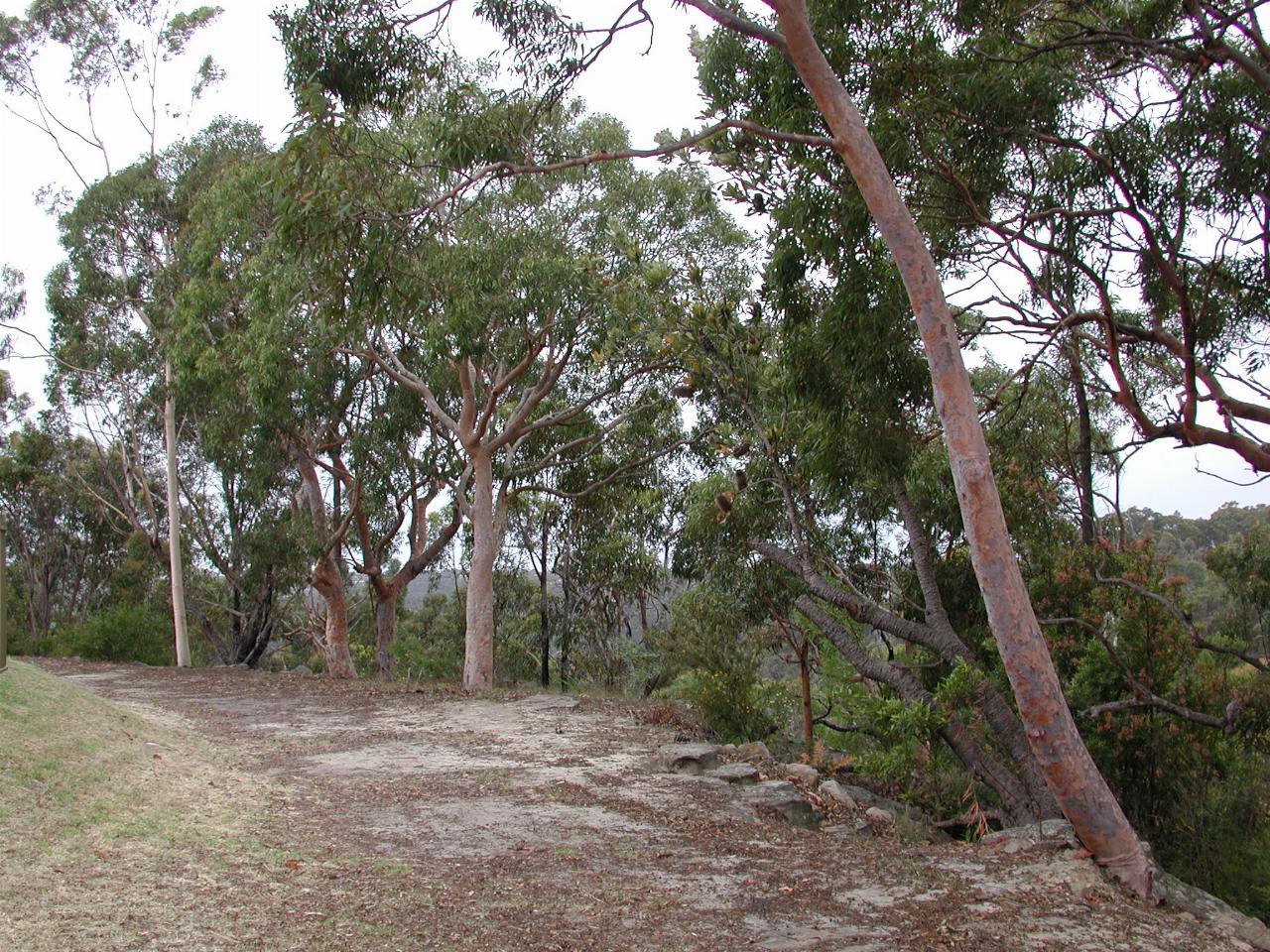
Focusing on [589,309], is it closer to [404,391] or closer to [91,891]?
[404,391]

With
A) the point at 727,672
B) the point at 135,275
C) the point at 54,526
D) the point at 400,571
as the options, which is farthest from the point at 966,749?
the point at 54,526

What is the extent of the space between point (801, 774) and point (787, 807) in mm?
952

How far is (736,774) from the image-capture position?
25.2ft

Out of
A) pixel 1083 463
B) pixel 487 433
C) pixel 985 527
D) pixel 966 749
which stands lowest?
pixel 966 749

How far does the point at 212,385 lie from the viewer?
1783 cm

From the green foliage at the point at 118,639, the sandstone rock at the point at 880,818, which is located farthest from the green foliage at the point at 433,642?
the sandstone rock at the point at 880,818

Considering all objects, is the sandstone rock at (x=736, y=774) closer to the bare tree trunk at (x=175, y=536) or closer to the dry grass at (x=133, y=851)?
the dry grass at (x=133, y=851)

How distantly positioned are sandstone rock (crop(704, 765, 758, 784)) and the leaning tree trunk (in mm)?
2235

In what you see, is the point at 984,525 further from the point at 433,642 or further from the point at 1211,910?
the point at 433,642

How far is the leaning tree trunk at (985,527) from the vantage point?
5734mm

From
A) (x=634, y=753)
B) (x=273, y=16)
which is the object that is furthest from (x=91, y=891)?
(x=273, y=16)

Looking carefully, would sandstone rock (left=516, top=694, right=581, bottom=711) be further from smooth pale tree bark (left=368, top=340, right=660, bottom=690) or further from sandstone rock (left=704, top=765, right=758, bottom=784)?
sandstone rock (left=704, top=765, right=758, bottom=784)

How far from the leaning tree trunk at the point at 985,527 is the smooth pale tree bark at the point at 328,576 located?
47.9 ft

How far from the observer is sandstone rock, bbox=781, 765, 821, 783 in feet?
25.7
